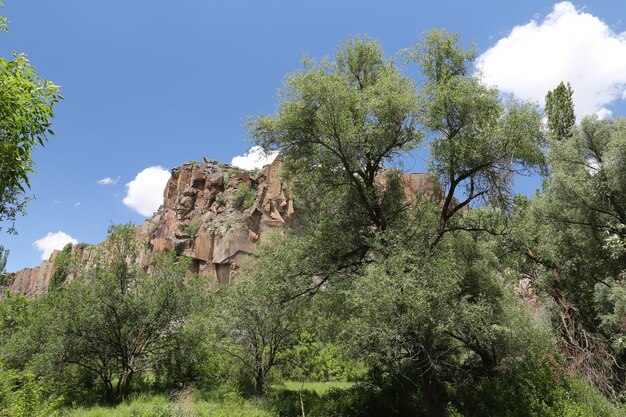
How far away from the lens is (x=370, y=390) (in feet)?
53.5

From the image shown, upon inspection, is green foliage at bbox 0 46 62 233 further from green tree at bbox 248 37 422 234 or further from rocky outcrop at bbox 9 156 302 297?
rocky outcrop at bbox 9 156 302 297

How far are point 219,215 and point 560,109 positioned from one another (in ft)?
141

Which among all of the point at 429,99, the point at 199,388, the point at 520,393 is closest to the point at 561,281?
the point at 520,393

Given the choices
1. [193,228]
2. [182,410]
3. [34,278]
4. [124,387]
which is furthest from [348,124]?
[34,278]

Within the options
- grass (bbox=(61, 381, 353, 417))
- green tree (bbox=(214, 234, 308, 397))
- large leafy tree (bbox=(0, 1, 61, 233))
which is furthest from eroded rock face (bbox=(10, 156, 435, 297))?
large leafy tree (bbox=(0, 1, 61, 233))

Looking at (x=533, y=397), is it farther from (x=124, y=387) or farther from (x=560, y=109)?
(x=560, y=109)

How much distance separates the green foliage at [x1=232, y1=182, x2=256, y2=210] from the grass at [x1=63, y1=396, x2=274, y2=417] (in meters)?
37.4

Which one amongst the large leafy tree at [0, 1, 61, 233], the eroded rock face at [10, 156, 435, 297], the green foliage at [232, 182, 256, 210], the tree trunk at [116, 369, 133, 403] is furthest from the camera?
the green foliage at [232, 182, 256, 210]

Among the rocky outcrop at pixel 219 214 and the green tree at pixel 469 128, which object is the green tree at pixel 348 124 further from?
the rocky outcrop at pixel 219 214

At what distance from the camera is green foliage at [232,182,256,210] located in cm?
5381

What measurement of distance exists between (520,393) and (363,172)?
9586 millimetres

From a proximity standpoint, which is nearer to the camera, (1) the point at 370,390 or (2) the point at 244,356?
(1) the point at 370,390

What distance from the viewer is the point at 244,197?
55312mm

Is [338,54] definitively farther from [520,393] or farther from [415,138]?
[520,393]
